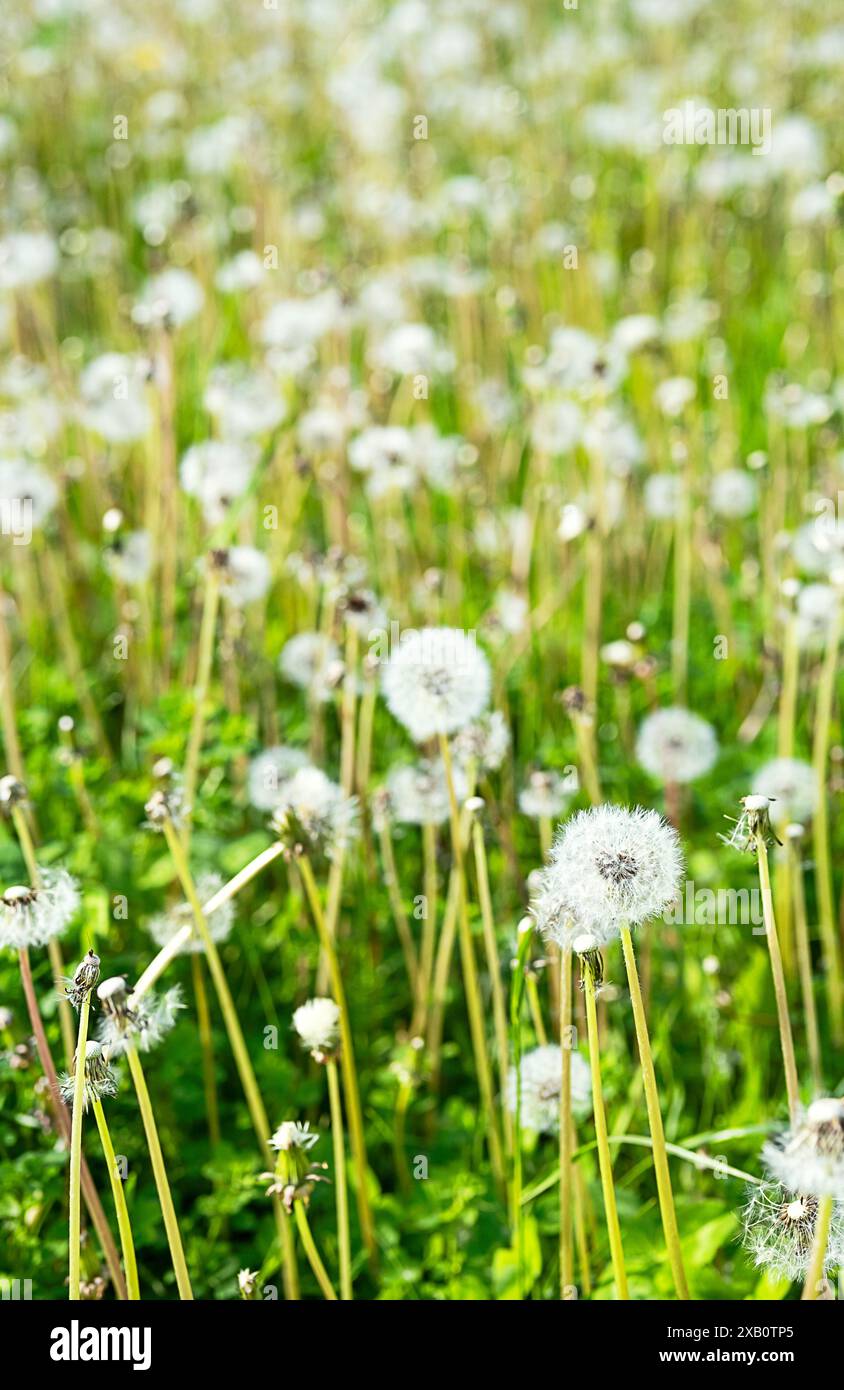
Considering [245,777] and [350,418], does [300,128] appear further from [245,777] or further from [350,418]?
[245,777]

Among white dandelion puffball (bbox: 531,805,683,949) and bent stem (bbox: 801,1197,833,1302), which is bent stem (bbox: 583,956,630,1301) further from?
bent stem (bbox: 801,1197,833,1302)

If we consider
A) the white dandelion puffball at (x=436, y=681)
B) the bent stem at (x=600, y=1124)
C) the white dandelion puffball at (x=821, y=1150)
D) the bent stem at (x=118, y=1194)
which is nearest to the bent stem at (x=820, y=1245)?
the white dandelion puffball at (x=821, y=1150)

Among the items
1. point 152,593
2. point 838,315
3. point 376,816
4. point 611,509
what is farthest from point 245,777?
point 838,315

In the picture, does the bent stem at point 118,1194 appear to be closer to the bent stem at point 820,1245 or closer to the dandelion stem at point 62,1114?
the dandelion stem at point 62,1114

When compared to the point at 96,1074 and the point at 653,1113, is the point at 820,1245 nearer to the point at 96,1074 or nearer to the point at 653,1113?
the point at 653,1113

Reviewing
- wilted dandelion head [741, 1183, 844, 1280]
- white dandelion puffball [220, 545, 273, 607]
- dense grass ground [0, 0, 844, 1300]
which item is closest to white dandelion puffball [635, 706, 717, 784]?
dense grass ground [0, 0, 844, 1300]

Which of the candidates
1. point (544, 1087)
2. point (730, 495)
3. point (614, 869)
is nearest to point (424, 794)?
point (544, 1087)

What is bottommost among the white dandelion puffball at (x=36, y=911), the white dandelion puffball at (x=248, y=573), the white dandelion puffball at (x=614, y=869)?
the white dandelion puffball at (x=614, y=869)
